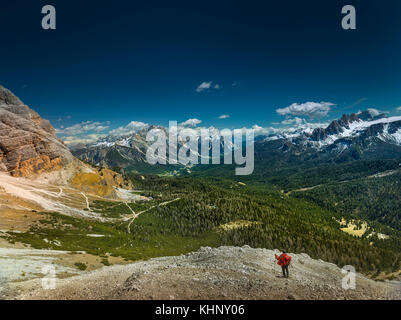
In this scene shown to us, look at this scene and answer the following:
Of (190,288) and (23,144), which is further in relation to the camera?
(23,144)

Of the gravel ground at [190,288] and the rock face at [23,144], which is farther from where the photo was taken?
the rock face at [23,144]

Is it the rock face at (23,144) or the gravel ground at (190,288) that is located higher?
the rock face at (23,144)

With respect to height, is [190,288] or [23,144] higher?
[23,144]

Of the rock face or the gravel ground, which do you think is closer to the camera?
the gravel ground

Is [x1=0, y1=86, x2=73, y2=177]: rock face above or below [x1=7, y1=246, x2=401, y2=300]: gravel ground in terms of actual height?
above

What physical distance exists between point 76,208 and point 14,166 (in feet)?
134

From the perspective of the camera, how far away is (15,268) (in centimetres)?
3027

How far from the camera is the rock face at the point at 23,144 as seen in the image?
105 m

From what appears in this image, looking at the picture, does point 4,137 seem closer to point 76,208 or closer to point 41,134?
point 41,134

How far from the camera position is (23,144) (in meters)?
112

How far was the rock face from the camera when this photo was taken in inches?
4126

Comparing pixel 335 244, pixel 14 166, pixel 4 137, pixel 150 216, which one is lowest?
pixel 335 244
